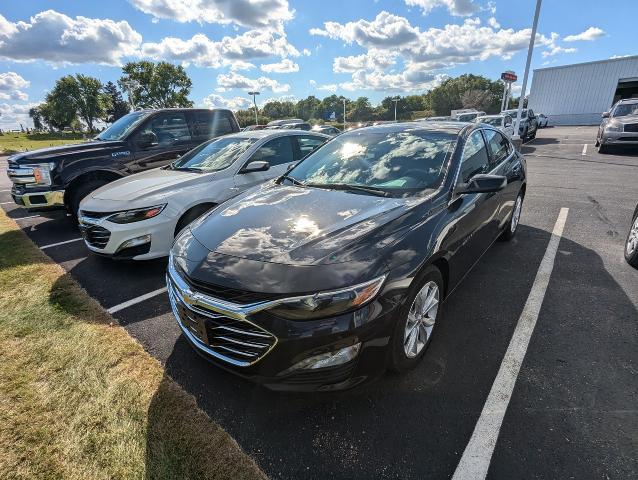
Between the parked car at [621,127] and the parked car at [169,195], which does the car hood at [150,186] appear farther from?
the parked car at [621,127]

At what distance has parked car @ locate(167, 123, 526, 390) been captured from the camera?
1868 millimetres

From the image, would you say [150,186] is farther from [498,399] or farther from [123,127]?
[498,399]

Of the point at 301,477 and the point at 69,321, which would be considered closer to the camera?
the point at 301,477

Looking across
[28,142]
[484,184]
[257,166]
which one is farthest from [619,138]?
[28,142]

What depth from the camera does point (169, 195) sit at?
4.14 m

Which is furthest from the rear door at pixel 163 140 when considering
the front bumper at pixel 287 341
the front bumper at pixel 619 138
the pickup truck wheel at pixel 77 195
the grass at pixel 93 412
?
the front bumper at pixel 619 138

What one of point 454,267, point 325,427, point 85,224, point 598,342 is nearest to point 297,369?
point 325,427

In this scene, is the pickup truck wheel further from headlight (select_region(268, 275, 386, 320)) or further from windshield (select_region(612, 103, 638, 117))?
windshield (select_region(612, 103, 638, 117))

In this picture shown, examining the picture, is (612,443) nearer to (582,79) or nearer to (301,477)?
(301,477)

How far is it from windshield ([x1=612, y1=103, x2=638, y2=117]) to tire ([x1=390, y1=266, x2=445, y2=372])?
15.3 m

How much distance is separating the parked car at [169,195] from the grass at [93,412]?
99cm

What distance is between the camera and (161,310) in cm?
339

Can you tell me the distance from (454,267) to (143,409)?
2442 mm

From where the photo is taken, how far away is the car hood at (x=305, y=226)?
209 centimetres
